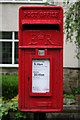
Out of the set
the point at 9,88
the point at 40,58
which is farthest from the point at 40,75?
the point at 9,88

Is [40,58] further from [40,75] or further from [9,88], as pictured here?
[9,88]

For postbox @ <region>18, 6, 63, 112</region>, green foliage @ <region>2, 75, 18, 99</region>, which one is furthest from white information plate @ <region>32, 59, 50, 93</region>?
green foliage @ <region>2, 75, 18, 99</region>

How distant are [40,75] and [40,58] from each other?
0.86ft

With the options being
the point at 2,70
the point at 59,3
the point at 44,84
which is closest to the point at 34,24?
the point at 44,84

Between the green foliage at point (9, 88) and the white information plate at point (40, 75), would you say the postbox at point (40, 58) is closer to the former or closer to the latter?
the white information plate at point (40, 75)

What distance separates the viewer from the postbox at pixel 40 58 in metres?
2.73

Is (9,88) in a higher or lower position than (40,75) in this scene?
lower

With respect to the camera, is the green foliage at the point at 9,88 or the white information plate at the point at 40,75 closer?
the white information plate at the point at 40,75

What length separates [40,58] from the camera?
8.97 feet

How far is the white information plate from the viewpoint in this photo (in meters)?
2.76

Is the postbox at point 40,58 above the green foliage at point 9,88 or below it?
above

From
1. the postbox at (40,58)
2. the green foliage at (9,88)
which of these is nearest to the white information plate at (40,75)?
the postbox at (40,58)

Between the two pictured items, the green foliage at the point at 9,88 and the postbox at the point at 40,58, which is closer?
the postbox at the point at 40,58

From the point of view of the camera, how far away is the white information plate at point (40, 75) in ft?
9.05
